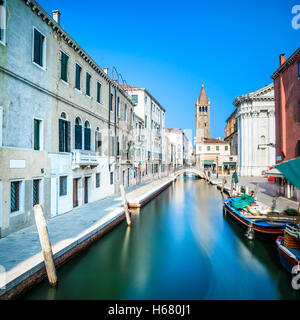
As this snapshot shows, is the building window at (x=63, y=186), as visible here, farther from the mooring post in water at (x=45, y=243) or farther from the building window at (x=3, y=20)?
the building window at (x=3, y=20)

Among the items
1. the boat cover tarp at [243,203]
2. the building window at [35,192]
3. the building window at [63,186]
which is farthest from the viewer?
the boat cover tarp at [243,203]

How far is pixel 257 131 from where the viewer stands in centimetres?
3588

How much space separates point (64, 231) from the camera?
25.0 feet

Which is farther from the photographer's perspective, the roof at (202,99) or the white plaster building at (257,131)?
the roof at (202,99)

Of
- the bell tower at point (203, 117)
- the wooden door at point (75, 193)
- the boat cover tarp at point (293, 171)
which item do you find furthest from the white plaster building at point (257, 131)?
the bell tower at point (203, 117)

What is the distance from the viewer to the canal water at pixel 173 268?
5.59 meters

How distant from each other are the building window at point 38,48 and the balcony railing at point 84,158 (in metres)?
3.96

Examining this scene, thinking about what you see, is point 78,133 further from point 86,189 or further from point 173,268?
point 173,268

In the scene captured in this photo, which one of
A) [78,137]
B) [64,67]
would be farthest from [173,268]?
[64,67]

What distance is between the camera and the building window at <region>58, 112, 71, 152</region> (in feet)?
32.8

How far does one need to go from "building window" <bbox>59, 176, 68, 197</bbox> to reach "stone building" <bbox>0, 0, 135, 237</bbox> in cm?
4
